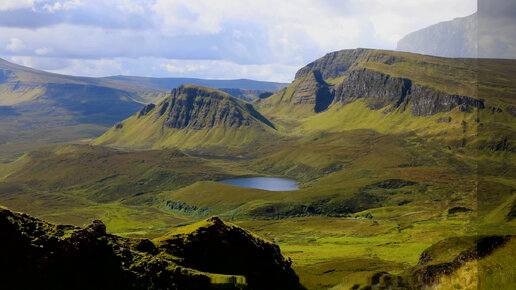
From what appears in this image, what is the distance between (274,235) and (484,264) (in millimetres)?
156469

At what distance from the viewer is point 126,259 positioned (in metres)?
42.3

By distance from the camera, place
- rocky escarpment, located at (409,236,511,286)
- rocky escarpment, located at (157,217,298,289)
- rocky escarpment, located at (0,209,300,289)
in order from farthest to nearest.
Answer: rocky escarpment, located at (157,217,298,289)
rocky escarpment, located at (0,209,300,289)
rocky escarpment, located at (409,236,511,286)

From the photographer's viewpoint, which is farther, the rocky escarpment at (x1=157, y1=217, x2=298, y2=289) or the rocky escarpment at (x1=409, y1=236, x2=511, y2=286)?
the rocky escarpment at (x1=157, y1=217, x2=298, y2=289)

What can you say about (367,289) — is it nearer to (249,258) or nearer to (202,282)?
(249,258)

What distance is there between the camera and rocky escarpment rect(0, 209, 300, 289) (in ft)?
121

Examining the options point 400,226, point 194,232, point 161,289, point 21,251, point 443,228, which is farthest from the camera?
point 400,226

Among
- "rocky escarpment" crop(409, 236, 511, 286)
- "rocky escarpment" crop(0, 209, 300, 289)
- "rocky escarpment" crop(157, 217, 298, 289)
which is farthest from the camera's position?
"rocky escarpment" crop(157, 217, 298, 289)

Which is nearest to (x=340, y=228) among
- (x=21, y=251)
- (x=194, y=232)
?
(x=194, y=232)

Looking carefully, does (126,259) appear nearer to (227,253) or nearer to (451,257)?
(227,253)

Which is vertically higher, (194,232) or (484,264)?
(484,264)

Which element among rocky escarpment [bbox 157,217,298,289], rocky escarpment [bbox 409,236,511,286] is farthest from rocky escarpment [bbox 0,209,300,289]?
rocky escarpment [bbox 409,236,511,286]

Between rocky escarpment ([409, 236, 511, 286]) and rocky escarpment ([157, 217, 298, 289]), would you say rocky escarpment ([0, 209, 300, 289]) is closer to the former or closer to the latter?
rocky escarpment ([157, 217, 298, 289])

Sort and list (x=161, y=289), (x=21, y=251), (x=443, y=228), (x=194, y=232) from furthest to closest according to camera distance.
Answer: (x=443, y=228), (x=194, y=232), (x=161, y=289), (x=21, y=251)

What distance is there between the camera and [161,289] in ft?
134
